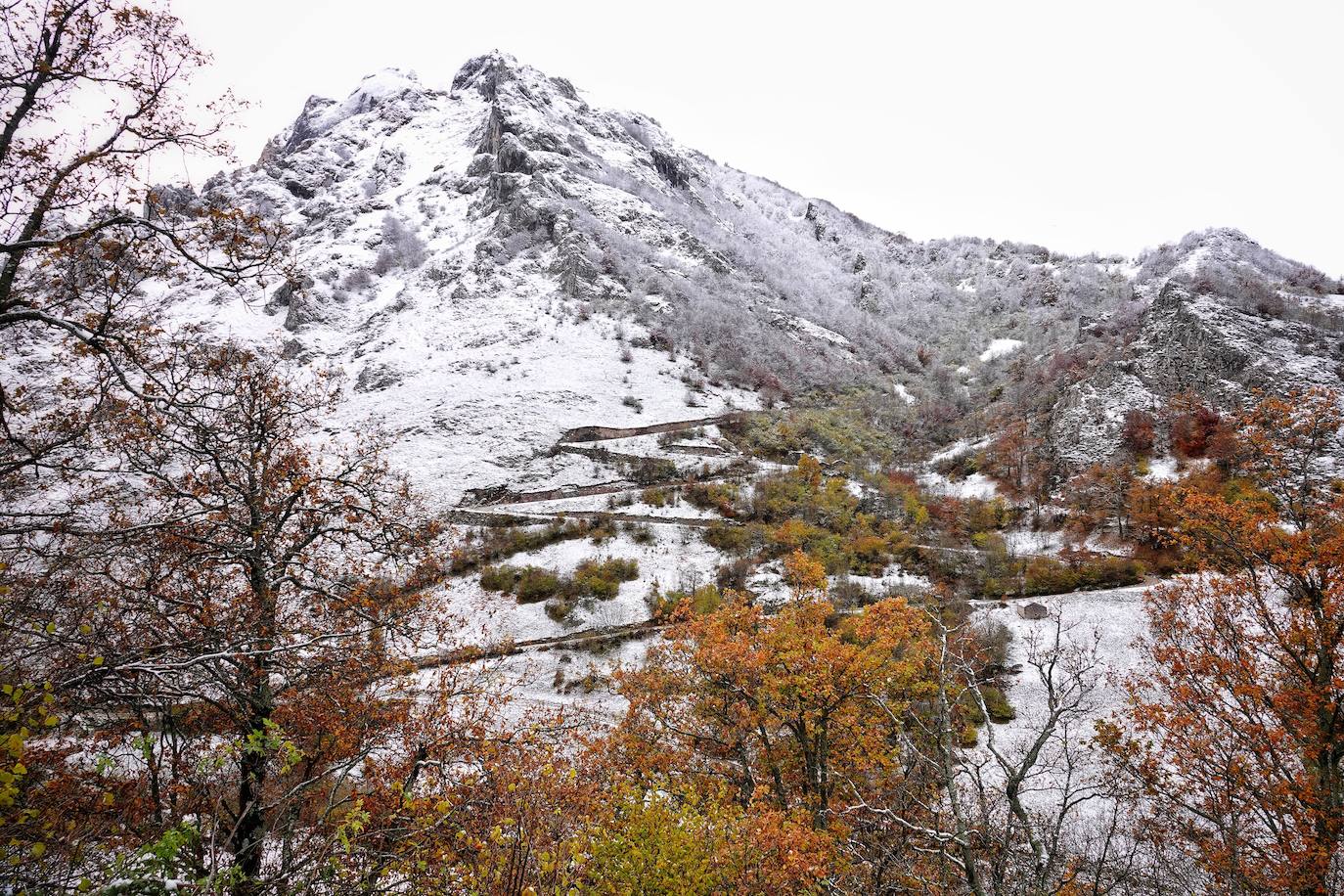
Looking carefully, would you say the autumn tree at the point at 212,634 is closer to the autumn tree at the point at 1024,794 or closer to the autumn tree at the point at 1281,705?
the autumn tree at the point at 1024,794

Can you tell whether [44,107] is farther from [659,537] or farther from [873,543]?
[873,543]

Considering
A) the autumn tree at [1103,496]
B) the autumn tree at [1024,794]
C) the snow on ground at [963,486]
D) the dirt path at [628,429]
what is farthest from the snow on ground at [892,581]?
the dirt path at [628,429]

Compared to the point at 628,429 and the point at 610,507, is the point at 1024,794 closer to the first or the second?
the point at 610,507

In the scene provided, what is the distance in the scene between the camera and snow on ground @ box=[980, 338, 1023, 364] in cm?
7156

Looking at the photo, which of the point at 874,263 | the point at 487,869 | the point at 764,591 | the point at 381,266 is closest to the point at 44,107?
the point at 487,869

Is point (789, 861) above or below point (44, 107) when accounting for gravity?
below

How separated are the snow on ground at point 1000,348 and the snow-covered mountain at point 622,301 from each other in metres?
0.47

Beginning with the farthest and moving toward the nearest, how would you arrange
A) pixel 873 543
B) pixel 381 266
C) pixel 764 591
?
pixel 381 266 → pixel 873 543 → pixel 764 591

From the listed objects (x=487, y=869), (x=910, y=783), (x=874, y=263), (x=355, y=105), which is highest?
(x=355, y=105)

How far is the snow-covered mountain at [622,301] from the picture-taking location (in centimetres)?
4059

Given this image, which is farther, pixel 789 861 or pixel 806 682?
pixel 806 682

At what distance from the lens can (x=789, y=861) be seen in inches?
297

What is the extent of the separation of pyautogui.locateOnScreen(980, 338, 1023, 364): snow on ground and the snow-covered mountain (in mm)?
471

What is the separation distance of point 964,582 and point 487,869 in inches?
1125
